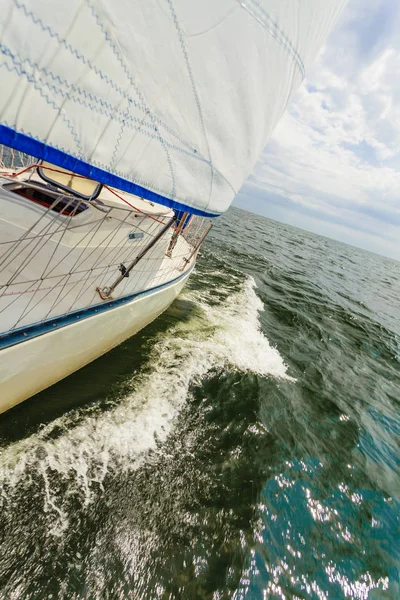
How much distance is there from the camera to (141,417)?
350 centimetres

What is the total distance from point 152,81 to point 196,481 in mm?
3714

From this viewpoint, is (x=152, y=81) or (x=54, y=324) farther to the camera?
(x=54, y=324)

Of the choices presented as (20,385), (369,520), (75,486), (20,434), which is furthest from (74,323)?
(369,520)

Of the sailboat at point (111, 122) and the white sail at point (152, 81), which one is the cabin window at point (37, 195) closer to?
the sailboat at point (111, 122)

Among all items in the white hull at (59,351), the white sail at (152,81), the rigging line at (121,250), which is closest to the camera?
the white sail at (152,81)

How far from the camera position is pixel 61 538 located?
2.27 meters

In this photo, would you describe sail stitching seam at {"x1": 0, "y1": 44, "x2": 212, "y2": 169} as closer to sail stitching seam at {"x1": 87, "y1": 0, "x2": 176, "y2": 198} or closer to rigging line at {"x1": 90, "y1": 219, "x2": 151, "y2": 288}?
sail stitching seam at {"x1": 87, "y1": 0, "x2": 176, "y2": 198}

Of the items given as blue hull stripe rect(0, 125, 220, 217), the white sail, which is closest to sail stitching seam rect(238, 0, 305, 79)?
the white sail

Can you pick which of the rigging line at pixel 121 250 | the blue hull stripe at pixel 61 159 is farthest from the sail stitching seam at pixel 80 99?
the rigging line at pixel 121 250

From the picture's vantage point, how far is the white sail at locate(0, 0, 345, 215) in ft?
4.39

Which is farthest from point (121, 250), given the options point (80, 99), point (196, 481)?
point (196, 481)

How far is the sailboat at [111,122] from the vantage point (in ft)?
4.54

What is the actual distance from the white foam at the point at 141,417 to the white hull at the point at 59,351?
0.51 meters

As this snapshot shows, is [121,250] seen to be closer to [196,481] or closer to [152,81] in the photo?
[152,81]
